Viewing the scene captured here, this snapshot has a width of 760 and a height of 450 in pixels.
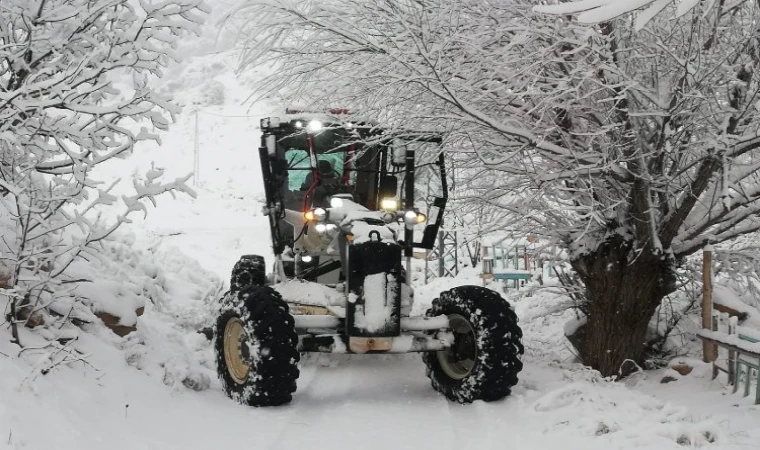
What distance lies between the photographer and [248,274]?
8.40 m

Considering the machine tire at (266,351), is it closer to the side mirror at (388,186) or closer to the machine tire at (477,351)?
the machine tire at (477,351)

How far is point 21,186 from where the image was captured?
4203 mm

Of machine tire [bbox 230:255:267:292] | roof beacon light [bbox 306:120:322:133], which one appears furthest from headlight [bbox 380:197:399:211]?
machine tire [bbox 230:255:267:292]

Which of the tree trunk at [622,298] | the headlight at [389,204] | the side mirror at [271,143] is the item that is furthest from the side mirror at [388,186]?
the tree trunk at [622,298]

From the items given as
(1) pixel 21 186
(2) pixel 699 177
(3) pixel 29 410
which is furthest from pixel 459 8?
(3) pixel 29 410

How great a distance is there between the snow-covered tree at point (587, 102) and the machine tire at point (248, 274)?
248cm

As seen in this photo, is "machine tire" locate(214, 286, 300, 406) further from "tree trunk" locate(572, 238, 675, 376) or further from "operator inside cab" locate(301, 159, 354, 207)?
"tree trunk" locate(572, 238, 675, 376)

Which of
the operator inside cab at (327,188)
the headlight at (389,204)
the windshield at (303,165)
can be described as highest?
the windshield at (303,165)

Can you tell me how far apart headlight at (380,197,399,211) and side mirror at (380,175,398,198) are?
122 millimetres

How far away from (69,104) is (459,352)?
3.58m

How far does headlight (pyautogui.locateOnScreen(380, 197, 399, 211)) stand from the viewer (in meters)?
7.05

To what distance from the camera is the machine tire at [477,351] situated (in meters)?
5.39

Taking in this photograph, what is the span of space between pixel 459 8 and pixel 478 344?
272 cm

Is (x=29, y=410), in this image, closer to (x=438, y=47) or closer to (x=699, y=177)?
(x=438, y=47)
